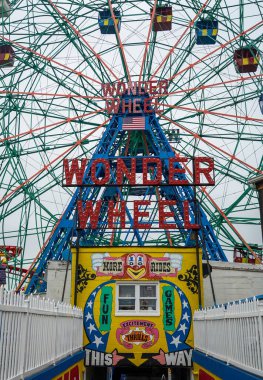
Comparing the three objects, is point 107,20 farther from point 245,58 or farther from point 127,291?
point 127,291

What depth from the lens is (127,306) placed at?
45.4 ft

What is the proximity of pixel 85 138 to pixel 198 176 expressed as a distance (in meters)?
10.4

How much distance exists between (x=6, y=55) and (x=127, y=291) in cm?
1934

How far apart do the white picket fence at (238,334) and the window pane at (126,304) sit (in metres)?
4.13

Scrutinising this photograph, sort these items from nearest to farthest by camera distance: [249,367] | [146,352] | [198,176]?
[249,367]
[146,352]
[198,176]

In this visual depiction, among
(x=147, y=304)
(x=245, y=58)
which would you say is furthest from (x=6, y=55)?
(x=147, y=304)

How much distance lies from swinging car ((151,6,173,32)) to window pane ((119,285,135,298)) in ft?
63.1

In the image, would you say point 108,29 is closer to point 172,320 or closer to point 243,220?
point 243,220

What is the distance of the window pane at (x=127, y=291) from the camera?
13992 millimetres

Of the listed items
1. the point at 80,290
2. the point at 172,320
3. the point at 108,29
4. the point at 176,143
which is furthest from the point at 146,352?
the point at 108,29

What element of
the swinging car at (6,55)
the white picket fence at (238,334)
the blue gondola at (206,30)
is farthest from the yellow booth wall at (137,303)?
the blue gondola at (206,30)

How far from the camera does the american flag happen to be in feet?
84.1

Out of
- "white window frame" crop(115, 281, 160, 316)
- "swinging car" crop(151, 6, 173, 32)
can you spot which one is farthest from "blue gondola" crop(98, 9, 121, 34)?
"white window frame" crop(115, 281, 160, 316)

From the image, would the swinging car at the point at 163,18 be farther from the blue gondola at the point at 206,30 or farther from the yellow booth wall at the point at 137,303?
the yellow booth wall at the point at 137,303
